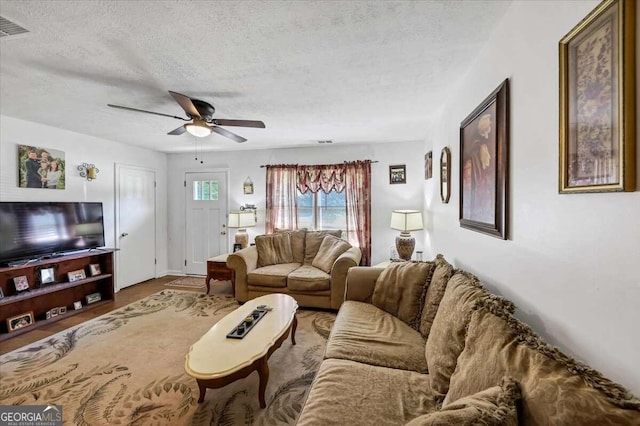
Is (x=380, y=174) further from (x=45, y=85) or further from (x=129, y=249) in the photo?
(x=129, y=249)

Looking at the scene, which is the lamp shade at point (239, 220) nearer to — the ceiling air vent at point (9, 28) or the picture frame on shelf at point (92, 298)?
the picture frame on shelf at point (92, 298)

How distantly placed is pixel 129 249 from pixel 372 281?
13.8 feet

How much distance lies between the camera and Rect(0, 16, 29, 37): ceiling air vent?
4.78ft

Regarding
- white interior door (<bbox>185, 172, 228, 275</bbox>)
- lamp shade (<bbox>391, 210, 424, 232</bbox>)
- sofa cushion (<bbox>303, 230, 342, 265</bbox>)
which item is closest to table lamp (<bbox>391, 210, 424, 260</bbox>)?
lamp shade (<bbox>391, 210, 424, 232</bbox>)

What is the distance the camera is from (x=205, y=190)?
516 centimetres

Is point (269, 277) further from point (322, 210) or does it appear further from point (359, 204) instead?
point (359, 204)

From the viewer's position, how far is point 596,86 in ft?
2.75

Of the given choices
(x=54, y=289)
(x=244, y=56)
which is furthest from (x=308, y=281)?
(x=54, y=289)

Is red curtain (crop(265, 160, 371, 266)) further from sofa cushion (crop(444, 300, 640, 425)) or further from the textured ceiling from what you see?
sofa cushion (crop(444, 300, 640, 425))

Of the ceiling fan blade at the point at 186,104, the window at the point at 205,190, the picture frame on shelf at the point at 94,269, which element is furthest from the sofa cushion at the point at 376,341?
the window at the point at 205,190

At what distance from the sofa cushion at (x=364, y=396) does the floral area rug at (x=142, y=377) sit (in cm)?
62

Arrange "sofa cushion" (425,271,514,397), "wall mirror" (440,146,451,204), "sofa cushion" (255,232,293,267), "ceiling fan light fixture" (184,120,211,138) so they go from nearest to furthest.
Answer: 1. "sofa cushion" (425,271,514,397)
2. "ceiling fan light fixture" (184,120,211,138)
3. "wall mirror" (440,146,451,204)
4. "sofa cushion" (255,232,293,267)

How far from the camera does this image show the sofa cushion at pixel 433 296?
1.81 meters

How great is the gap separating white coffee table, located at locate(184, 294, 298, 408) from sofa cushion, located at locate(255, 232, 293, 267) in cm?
168
